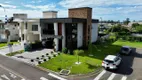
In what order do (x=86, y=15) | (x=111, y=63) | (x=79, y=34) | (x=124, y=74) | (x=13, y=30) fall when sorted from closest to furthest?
(x=124, y=74) < (x=111, y=63) < (x=79, y=34) < (x=86, y=15) < (x=13, y=30)

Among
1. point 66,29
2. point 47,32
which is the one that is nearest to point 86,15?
point 66,29

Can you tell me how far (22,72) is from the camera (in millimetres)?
19625

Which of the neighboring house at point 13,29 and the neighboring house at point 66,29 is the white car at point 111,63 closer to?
the neighboring house at point 66,29

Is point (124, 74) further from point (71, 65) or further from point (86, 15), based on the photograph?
point (86, 15)

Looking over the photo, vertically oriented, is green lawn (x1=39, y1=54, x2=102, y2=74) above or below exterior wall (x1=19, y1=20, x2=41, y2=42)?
below

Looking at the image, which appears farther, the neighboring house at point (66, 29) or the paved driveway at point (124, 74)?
the neighboring house at point (66, 29)

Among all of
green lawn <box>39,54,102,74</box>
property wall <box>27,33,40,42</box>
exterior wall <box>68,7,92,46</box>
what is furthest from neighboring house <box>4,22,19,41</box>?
green lawn <box>39,54,102,74</box>

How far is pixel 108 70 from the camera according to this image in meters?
20.2

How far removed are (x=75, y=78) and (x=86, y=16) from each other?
18362 millimetres

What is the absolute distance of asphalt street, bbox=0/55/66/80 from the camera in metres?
17.9

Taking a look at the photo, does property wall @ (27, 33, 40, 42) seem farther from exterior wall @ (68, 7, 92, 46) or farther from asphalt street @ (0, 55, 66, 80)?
asphalt street @ (0, 55, 66, 80)

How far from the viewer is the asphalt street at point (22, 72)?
1793 centimetres

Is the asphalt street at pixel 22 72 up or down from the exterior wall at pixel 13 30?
down

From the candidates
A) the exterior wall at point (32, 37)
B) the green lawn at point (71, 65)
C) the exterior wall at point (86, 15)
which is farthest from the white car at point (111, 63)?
the exterior wall at point (32, 37)
